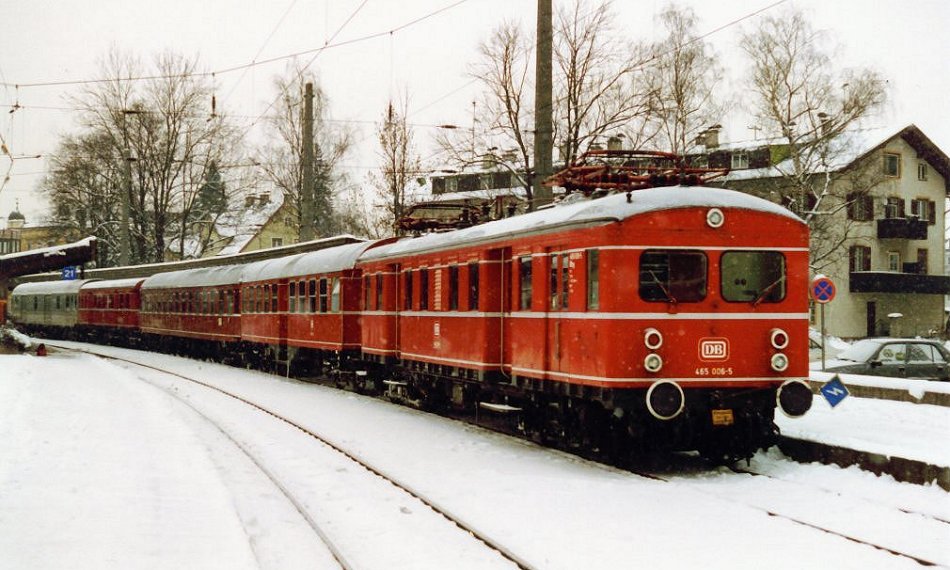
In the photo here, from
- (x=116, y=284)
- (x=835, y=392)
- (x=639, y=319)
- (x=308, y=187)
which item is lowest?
(x=835, y=392)

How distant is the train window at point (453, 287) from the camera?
49.9ft

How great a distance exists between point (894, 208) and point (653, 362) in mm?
47392

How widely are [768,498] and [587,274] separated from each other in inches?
122

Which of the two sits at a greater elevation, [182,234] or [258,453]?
[182,234]

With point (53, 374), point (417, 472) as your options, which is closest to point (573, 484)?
point (417, 472)

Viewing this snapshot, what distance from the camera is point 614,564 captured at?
23.5 feet

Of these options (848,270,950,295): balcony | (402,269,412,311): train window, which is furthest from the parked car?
(848,270,950,295): balcony

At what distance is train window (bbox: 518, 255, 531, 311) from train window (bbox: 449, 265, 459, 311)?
221cm

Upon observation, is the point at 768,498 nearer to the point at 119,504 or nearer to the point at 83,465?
the point at 119,504

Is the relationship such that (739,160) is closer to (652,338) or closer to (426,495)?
(652,338)

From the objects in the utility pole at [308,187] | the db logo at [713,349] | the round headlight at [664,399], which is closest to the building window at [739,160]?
the utility pole at [308,187]

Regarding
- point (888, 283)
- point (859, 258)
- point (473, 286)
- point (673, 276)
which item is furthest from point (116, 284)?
point (673, 276)

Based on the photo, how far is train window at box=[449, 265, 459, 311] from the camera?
15211 mm

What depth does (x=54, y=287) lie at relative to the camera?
184 ft
